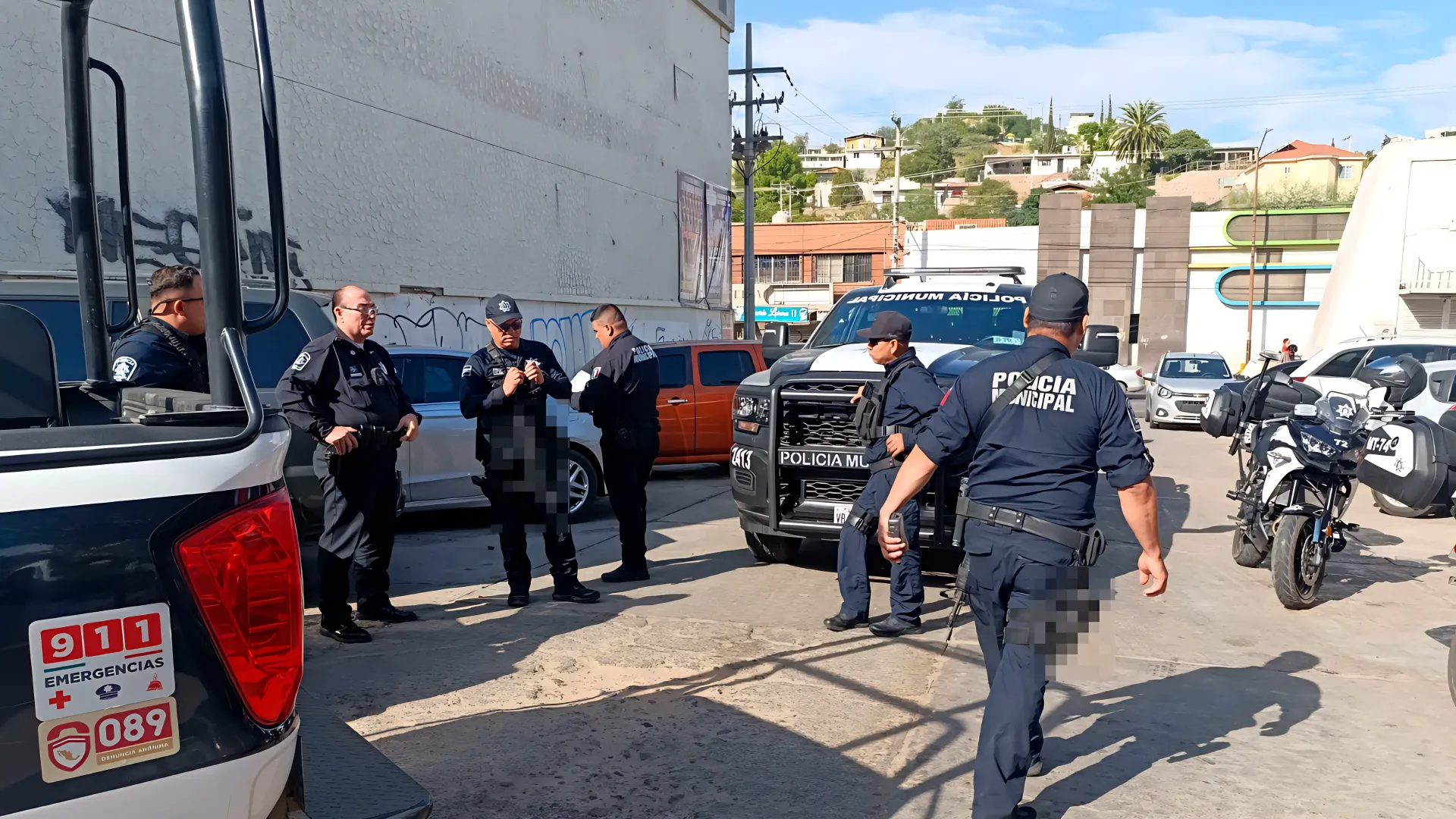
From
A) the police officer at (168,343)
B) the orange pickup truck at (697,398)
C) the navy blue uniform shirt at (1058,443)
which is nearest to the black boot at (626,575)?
the police officer at (168,343)

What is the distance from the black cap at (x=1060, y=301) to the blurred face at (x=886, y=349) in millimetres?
1956

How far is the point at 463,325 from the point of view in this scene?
15812 mm

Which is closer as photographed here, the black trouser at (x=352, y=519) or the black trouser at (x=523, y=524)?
the black trouser at (x=352, y=519)

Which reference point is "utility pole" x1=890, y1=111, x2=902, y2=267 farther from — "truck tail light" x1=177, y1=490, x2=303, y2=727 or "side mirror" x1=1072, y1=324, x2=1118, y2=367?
"truck tail light" x1=177, y1=490, x2=303, y2=727

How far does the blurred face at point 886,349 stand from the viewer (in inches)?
226

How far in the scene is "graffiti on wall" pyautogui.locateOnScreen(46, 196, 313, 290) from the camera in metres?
9.19

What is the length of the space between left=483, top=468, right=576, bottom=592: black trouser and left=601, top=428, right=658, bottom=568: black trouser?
25.0 inches

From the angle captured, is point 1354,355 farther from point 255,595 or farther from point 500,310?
point 255,595

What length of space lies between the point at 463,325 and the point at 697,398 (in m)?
5.34

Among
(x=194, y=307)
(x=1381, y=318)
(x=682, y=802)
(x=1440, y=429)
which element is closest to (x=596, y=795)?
(x=682, y=802)

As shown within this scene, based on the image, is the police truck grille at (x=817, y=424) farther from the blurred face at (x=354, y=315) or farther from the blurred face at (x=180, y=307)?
the blurred face at (x=180, y=307)

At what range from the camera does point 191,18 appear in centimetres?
212

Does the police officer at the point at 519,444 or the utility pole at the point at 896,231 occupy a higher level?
the utility pole at the point at 896,231

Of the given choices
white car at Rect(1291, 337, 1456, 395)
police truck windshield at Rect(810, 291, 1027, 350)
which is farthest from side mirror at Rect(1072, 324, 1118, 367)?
white car at Rect(1291, 337, 1456, 395)
